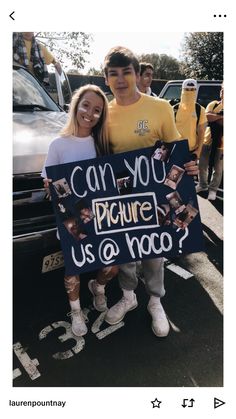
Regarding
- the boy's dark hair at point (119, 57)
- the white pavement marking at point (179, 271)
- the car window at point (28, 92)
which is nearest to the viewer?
the boy's dark hair at point (119, 57)

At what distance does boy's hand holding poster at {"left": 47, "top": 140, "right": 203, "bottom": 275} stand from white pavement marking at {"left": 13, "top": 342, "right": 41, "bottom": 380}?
602 mm

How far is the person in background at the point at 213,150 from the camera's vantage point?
4.55m

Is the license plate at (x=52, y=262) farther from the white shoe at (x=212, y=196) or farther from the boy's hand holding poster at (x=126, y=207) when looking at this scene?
the white shoe at (x=212, y=196)

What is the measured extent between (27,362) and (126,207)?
44.6 inches

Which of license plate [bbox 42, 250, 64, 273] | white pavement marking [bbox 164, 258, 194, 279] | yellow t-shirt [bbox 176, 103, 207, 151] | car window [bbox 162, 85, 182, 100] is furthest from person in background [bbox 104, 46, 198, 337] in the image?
car window [bbox 162, 85, 182, 100]

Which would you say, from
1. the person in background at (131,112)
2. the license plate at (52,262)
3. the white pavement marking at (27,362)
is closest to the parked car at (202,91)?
the person in background at (131,112)

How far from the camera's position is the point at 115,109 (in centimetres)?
206

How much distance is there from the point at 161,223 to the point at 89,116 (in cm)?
78

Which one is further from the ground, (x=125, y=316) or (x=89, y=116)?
(x=89, y=116)

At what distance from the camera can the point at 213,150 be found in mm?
4844

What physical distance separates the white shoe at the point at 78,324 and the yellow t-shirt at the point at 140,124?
3.78 ft

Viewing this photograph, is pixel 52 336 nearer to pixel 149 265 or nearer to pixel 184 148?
pixel 149 265

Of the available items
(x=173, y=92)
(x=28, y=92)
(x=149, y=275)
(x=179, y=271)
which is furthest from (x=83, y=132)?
(x=173, y=92)

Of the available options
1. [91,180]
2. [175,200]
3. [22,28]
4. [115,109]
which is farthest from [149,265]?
[22,28]
